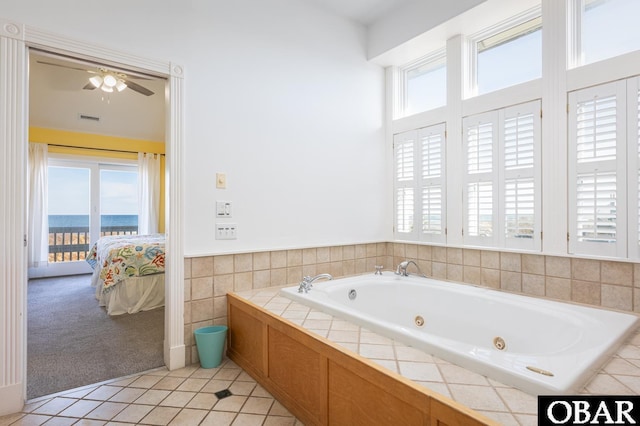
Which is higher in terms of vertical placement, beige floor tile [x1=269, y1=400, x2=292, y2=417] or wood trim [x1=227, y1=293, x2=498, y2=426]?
wood trim [x1=227, y1=293, x2=498, y2=426]

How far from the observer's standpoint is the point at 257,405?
178 cm

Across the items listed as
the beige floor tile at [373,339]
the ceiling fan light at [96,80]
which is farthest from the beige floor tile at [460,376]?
the ceiling fan light at [96,80]

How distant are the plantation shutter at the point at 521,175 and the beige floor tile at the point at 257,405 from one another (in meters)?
1.92

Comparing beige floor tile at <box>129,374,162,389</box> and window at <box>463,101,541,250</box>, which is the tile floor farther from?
window at <box>463,101,541,250</box>

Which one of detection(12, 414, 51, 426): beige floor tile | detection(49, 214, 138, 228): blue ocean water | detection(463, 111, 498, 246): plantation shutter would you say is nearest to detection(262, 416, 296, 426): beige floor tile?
detection(12, 414, 51, 426): beige floor tile

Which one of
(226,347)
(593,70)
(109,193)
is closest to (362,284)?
(226,347)

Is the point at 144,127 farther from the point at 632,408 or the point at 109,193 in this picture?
the point at 632,408

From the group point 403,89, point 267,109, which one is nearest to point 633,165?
point 403,89

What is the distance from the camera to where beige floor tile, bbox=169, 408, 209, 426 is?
64.3 inches

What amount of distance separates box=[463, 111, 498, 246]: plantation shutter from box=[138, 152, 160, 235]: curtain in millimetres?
5532

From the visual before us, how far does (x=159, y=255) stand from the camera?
3.71 meters

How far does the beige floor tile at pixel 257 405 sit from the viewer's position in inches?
68.1

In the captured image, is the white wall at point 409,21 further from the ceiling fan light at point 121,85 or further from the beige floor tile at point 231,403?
the beige floor tile at point 231,403

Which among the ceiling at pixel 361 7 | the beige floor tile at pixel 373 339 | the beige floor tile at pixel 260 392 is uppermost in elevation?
the ceiling at pixel 361 7
